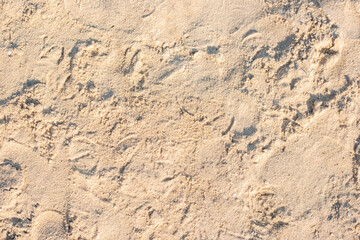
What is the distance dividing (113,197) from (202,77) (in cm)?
142

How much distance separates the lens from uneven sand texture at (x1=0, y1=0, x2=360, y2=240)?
257cm

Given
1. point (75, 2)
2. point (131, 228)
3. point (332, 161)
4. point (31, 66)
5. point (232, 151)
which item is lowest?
point (131, 228)

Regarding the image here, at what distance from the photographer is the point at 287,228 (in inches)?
103

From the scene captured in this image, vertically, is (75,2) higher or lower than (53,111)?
higher

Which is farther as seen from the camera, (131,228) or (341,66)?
(341,66)

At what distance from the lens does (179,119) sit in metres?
2.63

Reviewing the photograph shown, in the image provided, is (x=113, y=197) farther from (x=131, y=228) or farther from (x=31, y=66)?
(x=31, y=66)

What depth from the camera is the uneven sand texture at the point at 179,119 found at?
2.57m

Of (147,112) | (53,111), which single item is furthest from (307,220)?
(53,111)

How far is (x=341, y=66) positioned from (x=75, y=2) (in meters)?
2.77

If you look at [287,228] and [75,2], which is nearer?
[287,228]

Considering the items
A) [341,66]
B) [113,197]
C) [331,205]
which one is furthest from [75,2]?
[331,205]

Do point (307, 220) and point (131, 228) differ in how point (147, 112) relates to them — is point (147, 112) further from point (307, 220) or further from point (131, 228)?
point (307, 220)

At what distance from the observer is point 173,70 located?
105 inches
